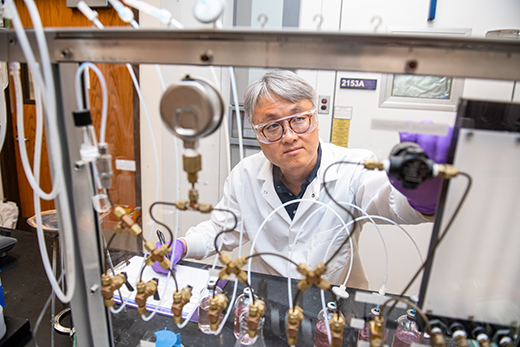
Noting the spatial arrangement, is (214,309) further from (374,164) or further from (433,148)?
(433,148)

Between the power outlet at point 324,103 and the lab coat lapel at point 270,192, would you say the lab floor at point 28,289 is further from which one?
the power outlet at point 324,103

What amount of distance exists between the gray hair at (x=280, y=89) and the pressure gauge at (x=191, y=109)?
1.85 feet

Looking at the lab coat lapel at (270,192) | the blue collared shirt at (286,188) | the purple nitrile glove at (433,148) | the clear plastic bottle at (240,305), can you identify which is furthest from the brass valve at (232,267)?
the blue collared shirt at (286,188)

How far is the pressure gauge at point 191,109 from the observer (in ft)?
1.65

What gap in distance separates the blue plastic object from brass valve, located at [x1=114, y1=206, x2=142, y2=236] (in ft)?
1.03

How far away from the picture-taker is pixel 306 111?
1.05 meters

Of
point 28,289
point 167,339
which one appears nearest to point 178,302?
point 167,339

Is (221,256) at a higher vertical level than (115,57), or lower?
lower

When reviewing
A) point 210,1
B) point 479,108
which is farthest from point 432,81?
point 210,1

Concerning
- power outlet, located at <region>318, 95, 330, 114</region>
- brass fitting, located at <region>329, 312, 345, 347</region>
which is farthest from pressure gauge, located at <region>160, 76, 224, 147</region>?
power outlet, located at <region>318, 95, 330, 114</region>

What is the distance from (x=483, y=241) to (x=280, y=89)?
0.76 metres

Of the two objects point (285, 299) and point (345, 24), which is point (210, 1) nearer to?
point (285, 299)

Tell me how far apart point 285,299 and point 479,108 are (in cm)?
73

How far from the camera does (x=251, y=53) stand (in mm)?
505
